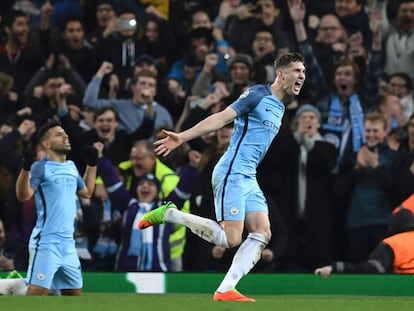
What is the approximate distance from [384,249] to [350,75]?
3771mm

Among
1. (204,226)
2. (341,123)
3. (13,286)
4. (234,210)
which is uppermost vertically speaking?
(341,123)

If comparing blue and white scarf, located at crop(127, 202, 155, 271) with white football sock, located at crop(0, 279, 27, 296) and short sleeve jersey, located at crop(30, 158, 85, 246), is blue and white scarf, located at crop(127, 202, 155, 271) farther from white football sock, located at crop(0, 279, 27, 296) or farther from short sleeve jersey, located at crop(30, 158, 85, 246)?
white football sock, located at crop(0, 279, 27, 296)

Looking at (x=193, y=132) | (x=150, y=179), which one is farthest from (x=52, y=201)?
(x=150, y=179)

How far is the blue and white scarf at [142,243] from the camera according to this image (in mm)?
13094

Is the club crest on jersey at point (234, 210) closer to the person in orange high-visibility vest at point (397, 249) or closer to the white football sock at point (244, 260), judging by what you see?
the white football sock at point (244, 260)

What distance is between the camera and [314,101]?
1464cm

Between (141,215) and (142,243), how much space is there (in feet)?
0.99

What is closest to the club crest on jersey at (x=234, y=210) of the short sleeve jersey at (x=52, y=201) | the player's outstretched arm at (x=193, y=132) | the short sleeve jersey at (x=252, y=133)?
the short sleeve jersey at (x=252, y=133)

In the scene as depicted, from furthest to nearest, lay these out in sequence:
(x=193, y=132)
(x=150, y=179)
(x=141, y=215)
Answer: (x=150, y=179), (x=141, y=215), (x=193, y=132)

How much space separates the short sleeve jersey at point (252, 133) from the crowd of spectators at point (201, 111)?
289 cm

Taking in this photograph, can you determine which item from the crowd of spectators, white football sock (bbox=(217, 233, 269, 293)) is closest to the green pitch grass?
white football sock (bbox=(217, 233, 269, 293))

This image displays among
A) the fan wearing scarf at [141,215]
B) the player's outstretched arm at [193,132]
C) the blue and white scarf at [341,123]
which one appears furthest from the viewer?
the blue and white scarf at [341,123]

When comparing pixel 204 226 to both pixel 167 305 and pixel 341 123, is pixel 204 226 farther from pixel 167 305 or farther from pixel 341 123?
pixel 341 123

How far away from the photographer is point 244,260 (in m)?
9.91
